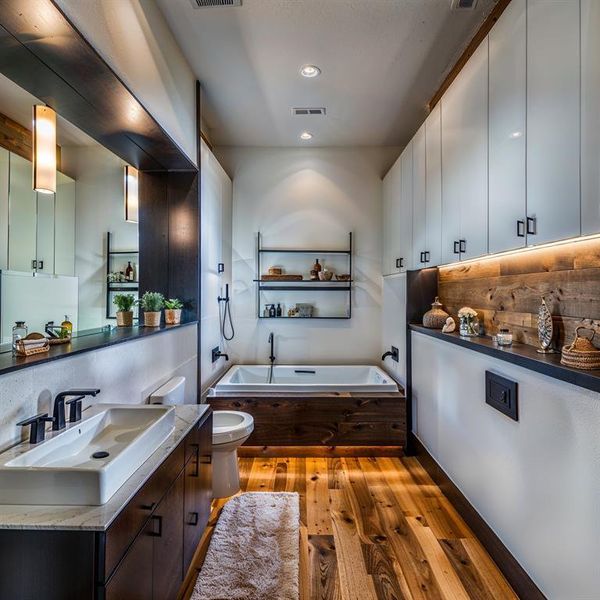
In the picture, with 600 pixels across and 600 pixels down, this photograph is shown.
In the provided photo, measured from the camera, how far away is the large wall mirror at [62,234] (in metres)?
1.53

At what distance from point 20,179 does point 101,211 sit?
625 mm

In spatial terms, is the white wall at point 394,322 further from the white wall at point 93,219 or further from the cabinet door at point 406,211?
the white wall at point 93,219

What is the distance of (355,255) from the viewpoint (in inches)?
158

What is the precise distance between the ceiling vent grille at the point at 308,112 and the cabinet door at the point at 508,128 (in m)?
1.59

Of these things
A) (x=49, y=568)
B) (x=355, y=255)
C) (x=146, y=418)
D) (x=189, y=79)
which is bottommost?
(x=49, y=568)

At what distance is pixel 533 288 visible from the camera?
1.94 metres

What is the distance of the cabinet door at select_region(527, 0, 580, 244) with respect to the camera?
1.26m

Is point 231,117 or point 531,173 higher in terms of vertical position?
point 231,117

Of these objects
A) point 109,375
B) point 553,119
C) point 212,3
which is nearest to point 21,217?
point 109,375

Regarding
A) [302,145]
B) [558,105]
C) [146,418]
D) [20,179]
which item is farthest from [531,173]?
[302,145]

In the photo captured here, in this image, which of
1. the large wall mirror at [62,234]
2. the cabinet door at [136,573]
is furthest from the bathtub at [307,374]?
the cabinet door at [136,573]

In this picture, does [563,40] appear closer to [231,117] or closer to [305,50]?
[305,50]

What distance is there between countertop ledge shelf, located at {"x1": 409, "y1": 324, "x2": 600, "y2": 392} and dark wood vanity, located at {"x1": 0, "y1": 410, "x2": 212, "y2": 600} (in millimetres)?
1430

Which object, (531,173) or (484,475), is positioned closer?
(531,173)
